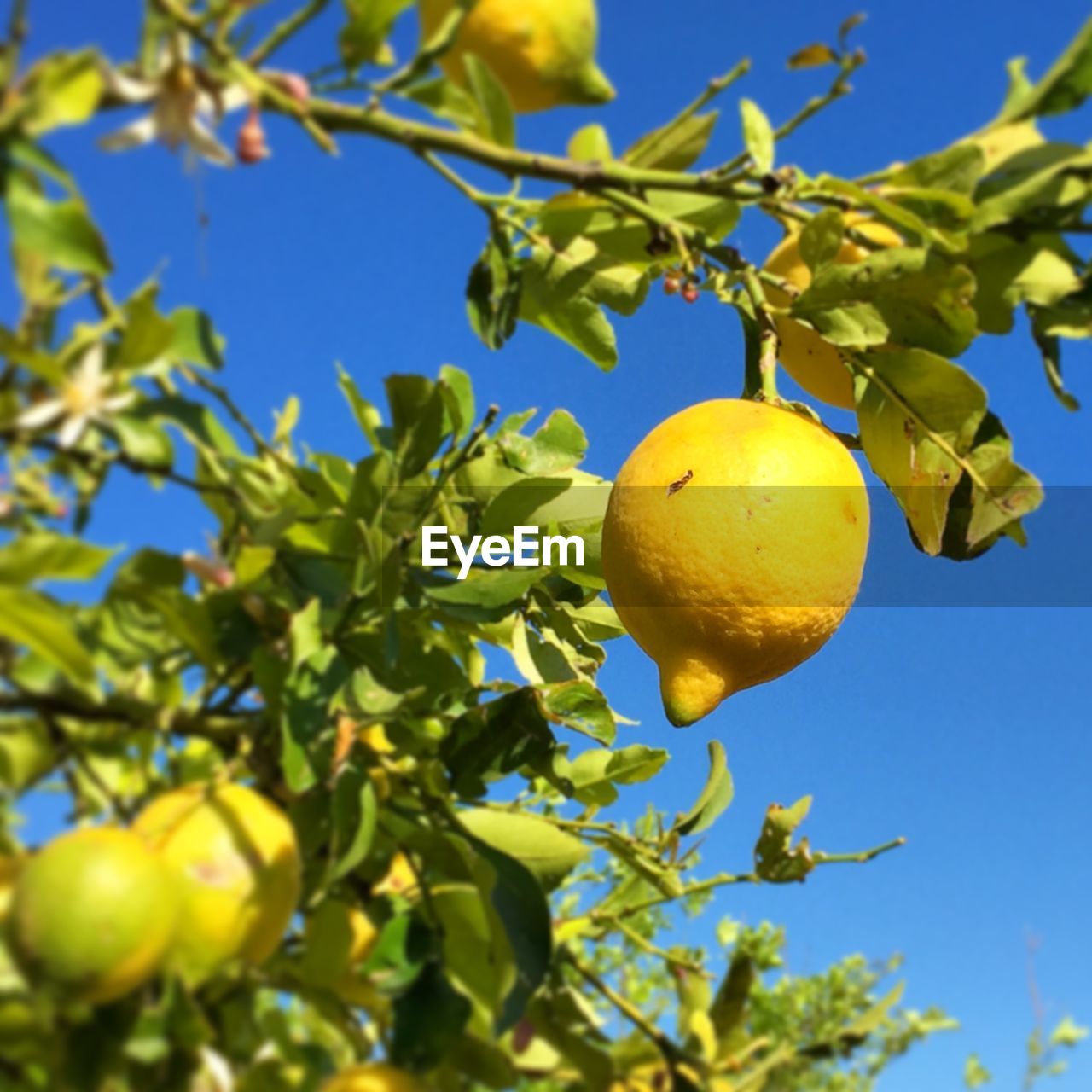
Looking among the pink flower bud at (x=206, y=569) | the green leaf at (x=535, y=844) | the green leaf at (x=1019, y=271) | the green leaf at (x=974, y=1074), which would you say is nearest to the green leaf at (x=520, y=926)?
the green leaf at (x=535, y=844)

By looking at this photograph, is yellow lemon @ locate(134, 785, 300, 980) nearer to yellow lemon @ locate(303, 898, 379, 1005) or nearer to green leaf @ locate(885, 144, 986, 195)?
yellow lemon @ locate(303, 898, 379, 1005)

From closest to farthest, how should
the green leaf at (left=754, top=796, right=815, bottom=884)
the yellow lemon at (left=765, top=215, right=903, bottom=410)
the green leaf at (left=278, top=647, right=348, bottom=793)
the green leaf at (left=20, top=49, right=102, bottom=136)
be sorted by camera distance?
the green leaf at (left=20, top=49, right=102, bottom=136), the green leaf at (left=278, top=647, right=348, bottom=793), the yellow lemon at (left=765, top=215, right=903, bottom=410), the green leaf at (left=754, top=796, right=815, bottom=884)

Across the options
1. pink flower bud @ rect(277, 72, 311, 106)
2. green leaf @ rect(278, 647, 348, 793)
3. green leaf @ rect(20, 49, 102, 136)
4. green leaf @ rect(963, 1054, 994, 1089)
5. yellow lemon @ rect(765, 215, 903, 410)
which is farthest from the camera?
green leaf @ rect(963, 1054, 994, 1089)

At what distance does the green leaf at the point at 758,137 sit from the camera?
70 cm

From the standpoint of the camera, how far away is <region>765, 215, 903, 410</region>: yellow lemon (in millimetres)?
821

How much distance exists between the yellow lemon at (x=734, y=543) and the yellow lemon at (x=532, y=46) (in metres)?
0.24

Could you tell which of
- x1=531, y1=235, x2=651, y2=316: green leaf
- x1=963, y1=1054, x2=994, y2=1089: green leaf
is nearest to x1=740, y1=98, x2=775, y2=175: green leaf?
x1=531, y1=235, x2=651, y2=316: green leaf

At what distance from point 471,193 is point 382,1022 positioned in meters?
0.61

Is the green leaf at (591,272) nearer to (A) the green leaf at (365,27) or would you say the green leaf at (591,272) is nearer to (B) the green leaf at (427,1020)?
(A) the green leaf at (365,27)

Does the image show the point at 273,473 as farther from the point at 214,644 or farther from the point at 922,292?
the point at 922,292

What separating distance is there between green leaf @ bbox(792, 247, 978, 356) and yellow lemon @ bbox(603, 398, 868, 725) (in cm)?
9

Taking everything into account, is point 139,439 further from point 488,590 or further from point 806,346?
point 806,346

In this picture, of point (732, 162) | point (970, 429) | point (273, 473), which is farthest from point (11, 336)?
point (970, 429)

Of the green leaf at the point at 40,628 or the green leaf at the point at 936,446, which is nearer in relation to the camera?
the green leaf at the point at 40,628
